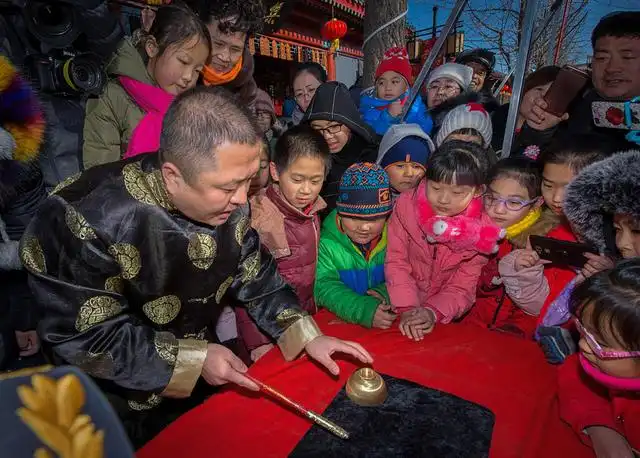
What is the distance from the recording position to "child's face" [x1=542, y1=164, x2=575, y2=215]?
1695 millimetres

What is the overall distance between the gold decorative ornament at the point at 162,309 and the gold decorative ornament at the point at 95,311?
14cm

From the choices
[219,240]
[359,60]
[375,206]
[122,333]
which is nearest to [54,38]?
[219,240]

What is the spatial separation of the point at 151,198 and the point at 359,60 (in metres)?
13.7

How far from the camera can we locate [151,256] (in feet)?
3.89

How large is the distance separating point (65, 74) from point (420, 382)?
2.02m

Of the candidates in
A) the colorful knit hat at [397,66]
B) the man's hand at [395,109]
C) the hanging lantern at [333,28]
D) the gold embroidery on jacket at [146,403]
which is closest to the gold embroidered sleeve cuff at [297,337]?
the gold embroidery on jacket at [146,403]

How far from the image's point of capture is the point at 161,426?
1.49 metres

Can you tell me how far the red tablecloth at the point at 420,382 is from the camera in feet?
3.17

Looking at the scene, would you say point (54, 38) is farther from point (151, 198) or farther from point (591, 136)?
point (591, 136)

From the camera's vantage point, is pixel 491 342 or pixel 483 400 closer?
pixel 483 400

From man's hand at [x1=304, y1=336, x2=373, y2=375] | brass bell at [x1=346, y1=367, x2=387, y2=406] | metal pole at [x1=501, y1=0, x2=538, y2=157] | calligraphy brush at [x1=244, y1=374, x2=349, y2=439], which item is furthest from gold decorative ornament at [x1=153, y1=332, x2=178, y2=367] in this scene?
metal pole at [x1=501, y1=0, x2=538, y2=157]

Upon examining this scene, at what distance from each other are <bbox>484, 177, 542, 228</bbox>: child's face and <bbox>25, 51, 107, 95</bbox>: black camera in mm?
1981

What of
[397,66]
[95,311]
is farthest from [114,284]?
[397,66]

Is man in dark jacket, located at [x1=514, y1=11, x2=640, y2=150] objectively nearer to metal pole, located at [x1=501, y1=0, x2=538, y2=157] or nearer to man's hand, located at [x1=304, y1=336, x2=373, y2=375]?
metal pole, located at [x1=501, y1=0, x2=538, y2=157]
